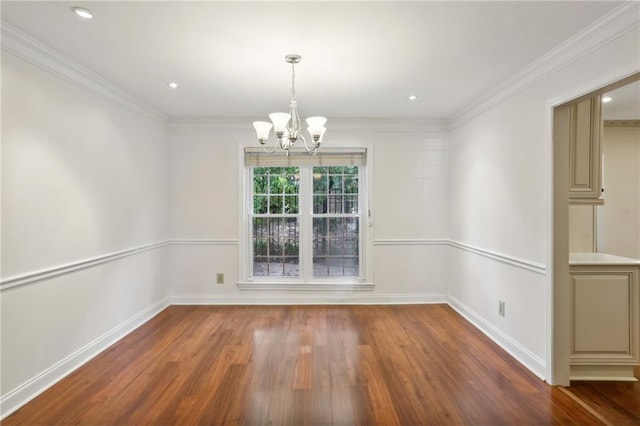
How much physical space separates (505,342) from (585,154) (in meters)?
1.76

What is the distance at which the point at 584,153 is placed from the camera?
2600mm

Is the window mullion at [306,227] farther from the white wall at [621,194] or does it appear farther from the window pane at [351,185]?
the white wall at [621,194]

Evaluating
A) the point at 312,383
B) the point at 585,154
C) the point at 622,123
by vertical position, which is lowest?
the point at 312,383

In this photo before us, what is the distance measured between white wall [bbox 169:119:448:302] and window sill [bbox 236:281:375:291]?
82 mm

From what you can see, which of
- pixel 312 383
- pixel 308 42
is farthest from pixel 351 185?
pixel 312 383

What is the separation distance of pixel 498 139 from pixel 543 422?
2364 millimetres

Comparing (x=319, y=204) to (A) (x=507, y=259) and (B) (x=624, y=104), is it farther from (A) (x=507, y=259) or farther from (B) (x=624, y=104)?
(B) (x=624, y=104)

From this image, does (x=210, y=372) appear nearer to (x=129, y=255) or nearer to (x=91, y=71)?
(x=129, y=255)

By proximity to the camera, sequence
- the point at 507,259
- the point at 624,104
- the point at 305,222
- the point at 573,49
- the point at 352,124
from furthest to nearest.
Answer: the point at 305,222
the point at 352,124
the point at 624,104
the point at 507,259
the point at 573,49

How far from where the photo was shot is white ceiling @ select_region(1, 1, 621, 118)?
193cm

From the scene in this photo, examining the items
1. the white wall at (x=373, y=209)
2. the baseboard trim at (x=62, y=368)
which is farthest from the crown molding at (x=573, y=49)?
the baseboard trim at (x=62, y=368)

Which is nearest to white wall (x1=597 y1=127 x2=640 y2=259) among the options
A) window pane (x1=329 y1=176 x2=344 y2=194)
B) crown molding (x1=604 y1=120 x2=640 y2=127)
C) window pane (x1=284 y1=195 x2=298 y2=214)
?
crown molding (x1=604 y1=120 x2=640 y2=127)

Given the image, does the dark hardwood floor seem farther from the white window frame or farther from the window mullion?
the window mullion

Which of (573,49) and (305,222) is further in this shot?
(305,222)
